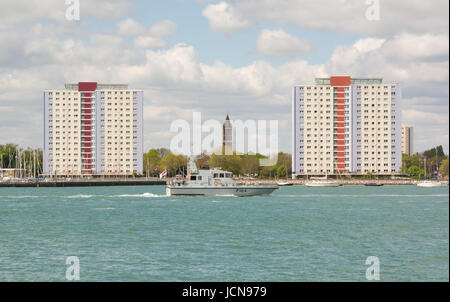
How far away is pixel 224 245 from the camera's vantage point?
40.3m

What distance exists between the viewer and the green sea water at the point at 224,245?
1184 inches

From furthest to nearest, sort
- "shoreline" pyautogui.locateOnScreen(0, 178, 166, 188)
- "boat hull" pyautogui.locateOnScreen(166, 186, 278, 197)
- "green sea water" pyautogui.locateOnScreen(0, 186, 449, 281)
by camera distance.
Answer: "shoreline" pyautogui.locateOnScreen(0, 178, 166, 188) → "boat hull" pyautogui.locateOnScreen(166, 186, 278, 197) → "green sea water" pyautogui.locateOnScreen(0, 186, 449, 281)

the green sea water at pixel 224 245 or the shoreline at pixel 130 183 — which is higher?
the green sea water at pixel 224 245

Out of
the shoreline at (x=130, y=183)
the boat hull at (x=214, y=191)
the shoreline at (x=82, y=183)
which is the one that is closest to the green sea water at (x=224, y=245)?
the boat hull at (x=214, y=191)

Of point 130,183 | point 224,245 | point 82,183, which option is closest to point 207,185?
point 224,245

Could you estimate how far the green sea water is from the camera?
30.1m

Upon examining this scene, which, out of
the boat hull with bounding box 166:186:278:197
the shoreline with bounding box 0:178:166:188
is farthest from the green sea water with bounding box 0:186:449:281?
the shoreline with bounding box 0:178:166:188

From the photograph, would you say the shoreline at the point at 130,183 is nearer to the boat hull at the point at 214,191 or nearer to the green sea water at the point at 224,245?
the boat hull at the point at 214,191

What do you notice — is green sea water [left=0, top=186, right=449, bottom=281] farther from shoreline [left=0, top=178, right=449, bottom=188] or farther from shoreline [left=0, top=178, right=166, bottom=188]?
shoreline [left=0, top=178, right=449, bottom=188]

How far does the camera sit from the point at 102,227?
2015 inches

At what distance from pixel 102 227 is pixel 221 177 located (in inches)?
1642

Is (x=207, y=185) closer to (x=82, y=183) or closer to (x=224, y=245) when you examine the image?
(x=224, y=245)
